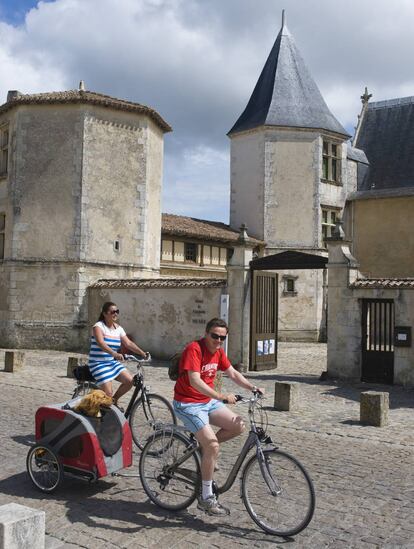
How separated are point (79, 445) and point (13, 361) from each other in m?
9.03

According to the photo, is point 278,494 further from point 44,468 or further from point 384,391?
point 384,391

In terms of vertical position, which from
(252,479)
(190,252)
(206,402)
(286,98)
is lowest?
(252,479)

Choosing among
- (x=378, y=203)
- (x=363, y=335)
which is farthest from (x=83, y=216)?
(x=378, y=203)

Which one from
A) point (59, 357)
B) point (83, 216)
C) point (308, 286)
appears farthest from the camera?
point (308, 286)

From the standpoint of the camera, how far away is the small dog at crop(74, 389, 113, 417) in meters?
5.11

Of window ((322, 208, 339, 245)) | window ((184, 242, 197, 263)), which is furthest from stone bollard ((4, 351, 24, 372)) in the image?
window ((322, 208, 339, 245))

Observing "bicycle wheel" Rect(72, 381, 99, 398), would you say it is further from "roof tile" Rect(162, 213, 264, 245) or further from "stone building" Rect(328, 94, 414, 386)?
"roof tile" Rect(162, 213, 264, 245)

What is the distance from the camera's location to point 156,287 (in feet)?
55.3

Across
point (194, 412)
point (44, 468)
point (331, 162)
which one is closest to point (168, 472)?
point (194, 412)

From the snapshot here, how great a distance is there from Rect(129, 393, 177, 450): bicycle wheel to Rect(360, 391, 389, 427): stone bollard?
3.33m

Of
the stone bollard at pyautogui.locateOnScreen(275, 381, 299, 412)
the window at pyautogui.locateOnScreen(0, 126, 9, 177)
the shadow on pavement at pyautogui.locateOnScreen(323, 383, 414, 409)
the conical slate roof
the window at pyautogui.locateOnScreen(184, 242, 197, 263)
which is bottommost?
the shadow on pavement at pyautogui.locateOnScreen(323, 383, 414, 409)

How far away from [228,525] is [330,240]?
990cm

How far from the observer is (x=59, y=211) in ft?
61.9

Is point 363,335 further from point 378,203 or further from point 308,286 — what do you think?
point 378,203
